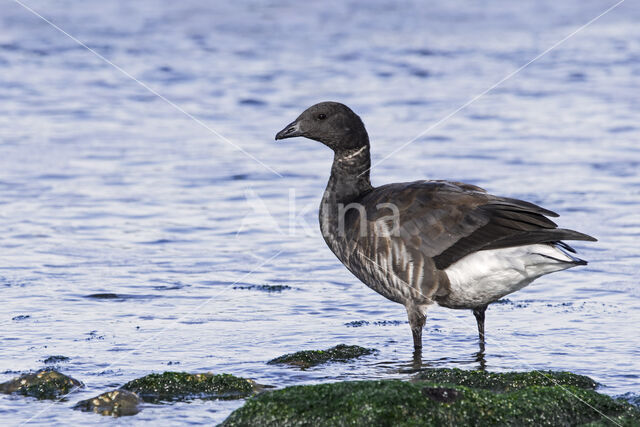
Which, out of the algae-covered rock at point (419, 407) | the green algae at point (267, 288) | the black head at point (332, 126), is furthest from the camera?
the green algae at point (267, 288)

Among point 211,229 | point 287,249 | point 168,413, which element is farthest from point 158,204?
point 168,413

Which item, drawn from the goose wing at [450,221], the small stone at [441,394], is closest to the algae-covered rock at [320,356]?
the goose wing at [450,221]

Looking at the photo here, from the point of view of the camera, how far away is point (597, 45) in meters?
19.9

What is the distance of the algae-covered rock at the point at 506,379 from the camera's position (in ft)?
19.2

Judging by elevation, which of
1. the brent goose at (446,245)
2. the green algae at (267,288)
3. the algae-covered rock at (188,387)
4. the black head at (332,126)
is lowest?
the algae-covered rock at (188,387)

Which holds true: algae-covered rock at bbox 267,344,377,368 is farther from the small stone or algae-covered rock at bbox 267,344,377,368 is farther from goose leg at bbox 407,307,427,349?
the small stone

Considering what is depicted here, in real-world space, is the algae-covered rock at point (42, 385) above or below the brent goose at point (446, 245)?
below

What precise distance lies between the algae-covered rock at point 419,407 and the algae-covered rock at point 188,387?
86 cm

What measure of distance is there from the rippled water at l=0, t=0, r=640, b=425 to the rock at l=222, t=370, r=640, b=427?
26.8 inches

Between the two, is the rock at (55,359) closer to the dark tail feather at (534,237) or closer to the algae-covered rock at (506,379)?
the algae-covered rock at (506,379)

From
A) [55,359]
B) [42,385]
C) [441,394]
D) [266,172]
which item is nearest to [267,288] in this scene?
[55,359]

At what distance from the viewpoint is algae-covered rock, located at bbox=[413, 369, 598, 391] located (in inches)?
231

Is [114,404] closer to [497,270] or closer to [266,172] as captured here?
[497,270]

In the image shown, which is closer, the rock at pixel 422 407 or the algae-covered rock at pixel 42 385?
the rock at pixel 422 407
